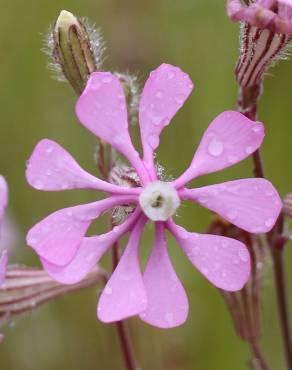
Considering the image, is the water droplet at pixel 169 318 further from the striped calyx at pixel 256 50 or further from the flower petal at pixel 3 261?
the striped calyx at pixel 256 50

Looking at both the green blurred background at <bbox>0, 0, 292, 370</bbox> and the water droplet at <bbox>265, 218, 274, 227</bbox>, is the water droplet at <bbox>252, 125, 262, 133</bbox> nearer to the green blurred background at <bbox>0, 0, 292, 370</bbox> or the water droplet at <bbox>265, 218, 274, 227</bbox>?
the water droplet at <bbox>265, 218, 274, 227</bbox>

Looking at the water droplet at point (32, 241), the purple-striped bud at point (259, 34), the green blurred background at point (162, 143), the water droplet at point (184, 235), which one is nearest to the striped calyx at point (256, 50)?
the purple-striped bud at point (259, 34)

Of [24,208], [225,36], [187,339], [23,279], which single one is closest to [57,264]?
[23,279]

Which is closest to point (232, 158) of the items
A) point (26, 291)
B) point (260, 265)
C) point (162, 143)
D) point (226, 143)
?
point (226, 143)

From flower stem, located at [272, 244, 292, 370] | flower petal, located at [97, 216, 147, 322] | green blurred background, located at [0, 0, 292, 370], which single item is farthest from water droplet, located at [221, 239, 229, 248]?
green blurred background, located at [0, 0, 292, 370]

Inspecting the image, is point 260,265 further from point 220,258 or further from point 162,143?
point 162,143

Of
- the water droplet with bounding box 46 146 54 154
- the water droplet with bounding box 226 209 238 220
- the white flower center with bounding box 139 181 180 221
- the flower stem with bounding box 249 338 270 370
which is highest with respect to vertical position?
the water droplet with bounding box 46 146 54 154
